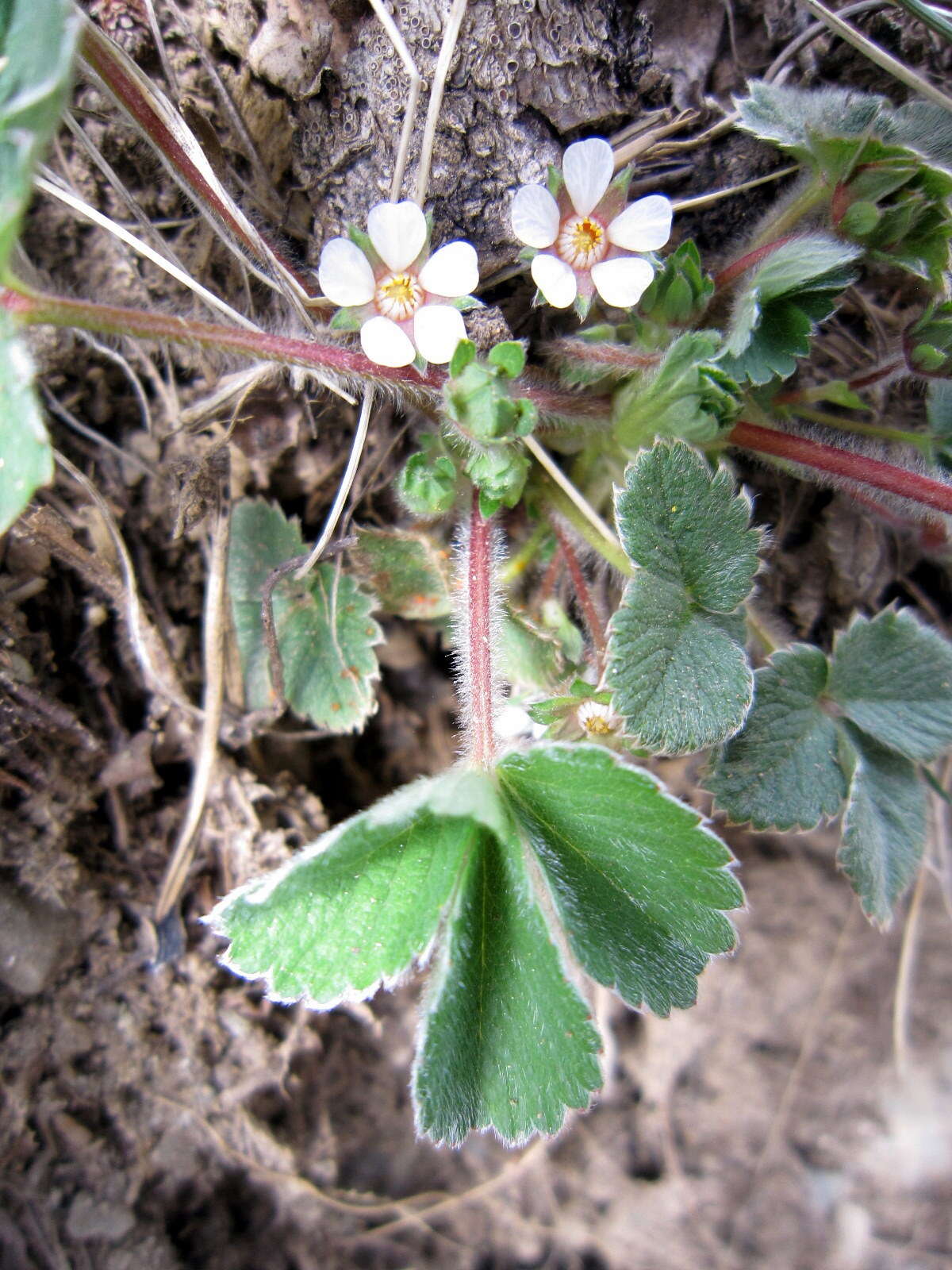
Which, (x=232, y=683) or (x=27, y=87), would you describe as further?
(x=232, y=683)

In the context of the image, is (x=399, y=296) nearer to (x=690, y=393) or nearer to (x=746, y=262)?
(x=690, y=393)

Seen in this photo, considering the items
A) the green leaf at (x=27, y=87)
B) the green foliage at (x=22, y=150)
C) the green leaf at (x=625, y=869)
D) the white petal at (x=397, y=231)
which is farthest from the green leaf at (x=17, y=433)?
the green leaf at (x=625, y=869)

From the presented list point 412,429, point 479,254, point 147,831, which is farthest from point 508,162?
point 147,831

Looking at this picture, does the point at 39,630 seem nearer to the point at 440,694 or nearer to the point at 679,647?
the point at 440,694

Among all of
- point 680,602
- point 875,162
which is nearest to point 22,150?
point 680,602

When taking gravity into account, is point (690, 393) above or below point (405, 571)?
above

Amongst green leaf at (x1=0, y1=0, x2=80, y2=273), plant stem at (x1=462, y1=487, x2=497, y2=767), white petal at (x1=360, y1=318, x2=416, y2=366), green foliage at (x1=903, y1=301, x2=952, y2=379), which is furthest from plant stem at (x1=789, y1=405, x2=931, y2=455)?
green leaf at (x1=0, y1=0, x2=80, y2=273)

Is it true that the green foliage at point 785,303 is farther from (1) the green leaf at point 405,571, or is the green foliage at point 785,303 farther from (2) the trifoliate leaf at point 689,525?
(1) the green leaf at point 405,571
